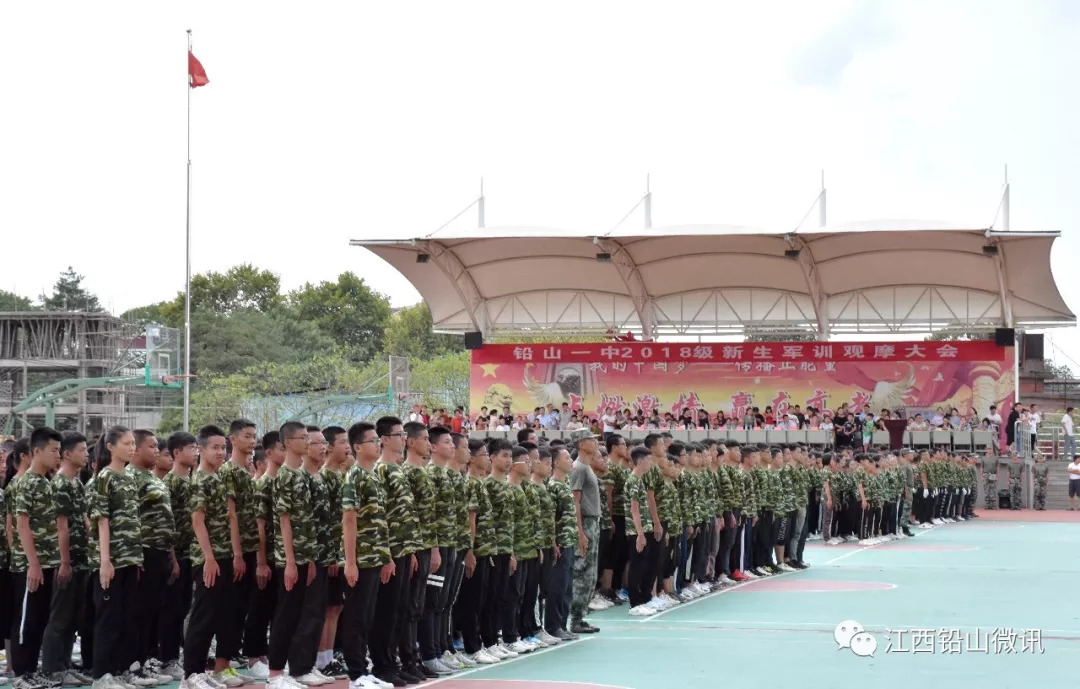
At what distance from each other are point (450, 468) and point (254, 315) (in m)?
62.9

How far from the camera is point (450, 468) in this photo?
915 cm

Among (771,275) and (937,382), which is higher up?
(771,275)

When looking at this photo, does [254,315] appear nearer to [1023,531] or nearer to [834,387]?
[834,387]

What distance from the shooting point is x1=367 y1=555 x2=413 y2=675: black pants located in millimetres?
8281

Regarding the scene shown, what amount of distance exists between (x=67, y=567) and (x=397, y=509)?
2.17 m

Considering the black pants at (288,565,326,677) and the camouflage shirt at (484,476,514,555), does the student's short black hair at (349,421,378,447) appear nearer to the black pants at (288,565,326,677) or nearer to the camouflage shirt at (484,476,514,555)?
the black pants at (288,565,326,677)

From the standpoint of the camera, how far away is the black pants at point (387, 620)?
828cm

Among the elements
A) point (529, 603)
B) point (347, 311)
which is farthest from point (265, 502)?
point (347, 311)

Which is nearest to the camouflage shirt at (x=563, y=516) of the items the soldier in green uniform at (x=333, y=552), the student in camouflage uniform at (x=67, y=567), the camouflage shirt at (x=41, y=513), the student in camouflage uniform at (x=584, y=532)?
the student in camouflage uniform at (x=584, y=532)

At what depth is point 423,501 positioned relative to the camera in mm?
8594

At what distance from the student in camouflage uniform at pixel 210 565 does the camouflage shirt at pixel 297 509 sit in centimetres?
42

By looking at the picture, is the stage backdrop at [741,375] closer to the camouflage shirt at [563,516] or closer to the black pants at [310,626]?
the camouflage shirt at [563,516]

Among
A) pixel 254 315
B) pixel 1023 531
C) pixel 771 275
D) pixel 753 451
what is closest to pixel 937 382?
pixel 771 275

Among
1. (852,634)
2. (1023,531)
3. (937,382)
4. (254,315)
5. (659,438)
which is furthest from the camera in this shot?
(254,315)
